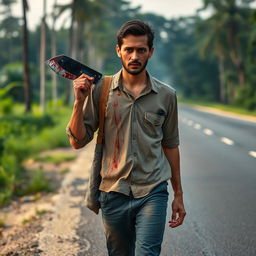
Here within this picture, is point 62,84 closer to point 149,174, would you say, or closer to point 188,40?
point 188,40

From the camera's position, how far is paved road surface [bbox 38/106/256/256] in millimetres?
4965

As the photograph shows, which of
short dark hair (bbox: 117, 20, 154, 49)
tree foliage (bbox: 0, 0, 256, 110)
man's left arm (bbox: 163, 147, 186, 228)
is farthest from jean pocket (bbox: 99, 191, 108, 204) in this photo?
tree foliage (bbox: 0, 0, 256, 110)

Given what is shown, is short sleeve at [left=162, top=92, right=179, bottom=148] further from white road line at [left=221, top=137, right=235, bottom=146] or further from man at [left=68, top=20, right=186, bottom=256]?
white road line at [left=221, top=137, right=235, bottom=146]

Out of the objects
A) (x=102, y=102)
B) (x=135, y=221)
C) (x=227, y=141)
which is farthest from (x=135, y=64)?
(x=227, y=141)

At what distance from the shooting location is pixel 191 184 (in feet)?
28.4

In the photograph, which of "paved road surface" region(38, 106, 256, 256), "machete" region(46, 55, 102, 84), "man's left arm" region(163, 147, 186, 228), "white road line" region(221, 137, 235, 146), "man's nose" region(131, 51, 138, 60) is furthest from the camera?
"white road line" region(221, 137, 235, 146)

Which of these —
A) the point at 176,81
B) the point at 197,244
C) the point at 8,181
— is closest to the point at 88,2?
the point at 8,181

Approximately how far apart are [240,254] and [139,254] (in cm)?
197

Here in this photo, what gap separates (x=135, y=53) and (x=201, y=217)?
11.7ft

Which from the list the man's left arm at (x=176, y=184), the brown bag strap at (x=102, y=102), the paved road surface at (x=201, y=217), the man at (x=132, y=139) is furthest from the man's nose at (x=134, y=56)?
the paved road surface at (x=201, y=217)

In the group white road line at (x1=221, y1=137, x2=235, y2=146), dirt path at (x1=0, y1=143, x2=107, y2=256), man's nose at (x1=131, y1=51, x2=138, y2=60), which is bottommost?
white road line at (x1=221, y1=137, x2=235, y2=146)

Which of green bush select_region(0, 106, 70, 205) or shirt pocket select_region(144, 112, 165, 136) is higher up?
shirt pocket select_region(144, 112, 165, 136)

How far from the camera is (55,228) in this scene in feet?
19.3

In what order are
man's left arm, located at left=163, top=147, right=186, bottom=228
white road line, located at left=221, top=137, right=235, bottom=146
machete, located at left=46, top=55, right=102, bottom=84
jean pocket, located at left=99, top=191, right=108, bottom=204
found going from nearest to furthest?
machete, located at left=46, top=55, right=102, bottom=84, jean pocket, located at left=99, top=191, right=108, bottom=204, man's left arm, located at left=163, top=147, right=186, bottom=228, white road line, located at left=221, top=137, right=235, bottom=146
